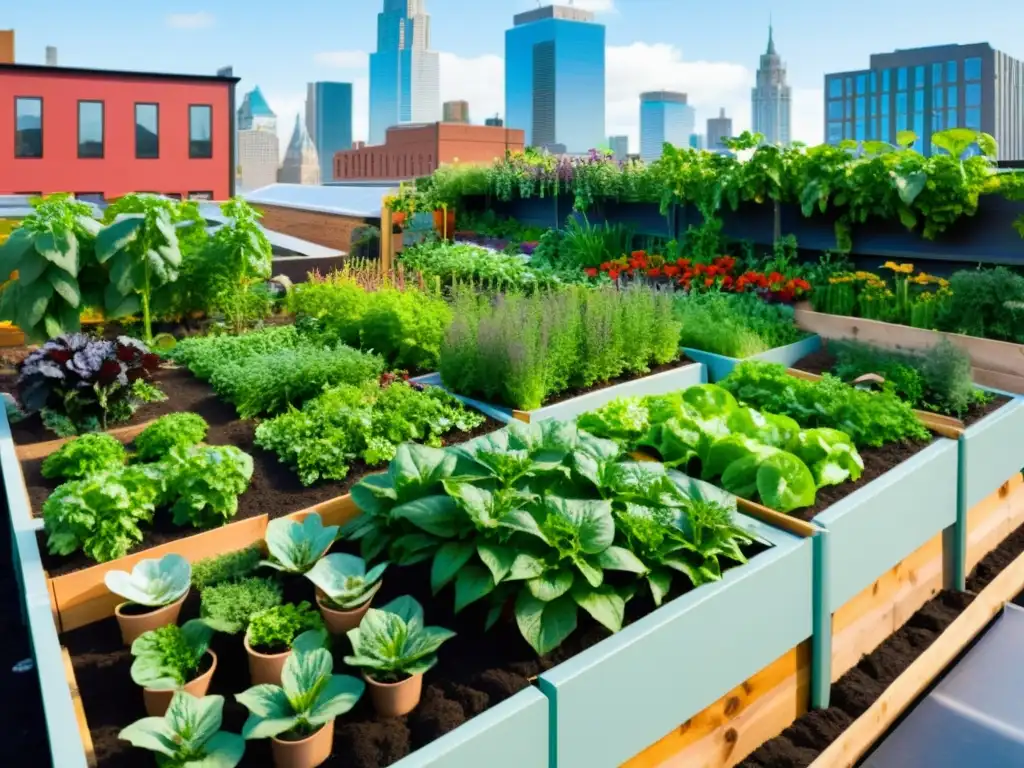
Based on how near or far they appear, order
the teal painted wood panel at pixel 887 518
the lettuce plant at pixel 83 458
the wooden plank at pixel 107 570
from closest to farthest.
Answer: the wooden plank at pixel 107 570
the teal painted wood panel at pixel 887 518
the lettuce plant at pixel 83 458

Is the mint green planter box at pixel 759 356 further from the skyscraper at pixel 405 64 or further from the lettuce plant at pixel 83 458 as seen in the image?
the skyscraper at pixel 405 64

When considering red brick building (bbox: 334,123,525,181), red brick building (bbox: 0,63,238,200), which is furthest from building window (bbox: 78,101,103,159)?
red brick building (bbox: 334,123,525,181)

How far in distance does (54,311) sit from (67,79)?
23.8 meters

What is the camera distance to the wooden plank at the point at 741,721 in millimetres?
2543

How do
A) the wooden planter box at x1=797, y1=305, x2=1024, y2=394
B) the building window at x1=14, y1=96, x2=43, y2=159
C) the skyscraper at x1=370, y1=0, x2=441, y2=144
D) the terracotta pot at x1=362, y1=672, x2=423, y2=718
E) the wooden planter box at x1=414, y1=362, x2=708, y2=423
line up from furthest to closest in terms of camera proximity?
the skyscraper at x1=370, y1=0, x2=441, y2=144, the building window at x1=14, y1=96, x2=43, y2=159, the wooden planter box at x1=797, y1=305, x2=1024, y2=394, the wooden planter box at x1=414, y1=362, x2=708, y2=423, the terracotta pot at x1=362, y1=672, x2=423, y2=718

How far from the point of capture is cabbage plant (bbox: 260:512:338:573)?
9.09 feet

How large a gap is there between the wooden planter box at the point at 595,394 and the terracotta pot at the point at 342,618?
65.7 inches

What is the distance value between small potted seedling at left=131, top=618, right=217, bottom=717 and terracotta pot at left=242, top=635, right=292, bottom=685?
116 mm

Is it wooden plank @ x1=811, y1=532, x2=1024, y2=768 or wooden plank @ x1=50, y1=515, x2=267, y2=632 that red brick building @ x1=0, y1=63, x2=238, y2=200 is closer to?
wooden plank @ x1=50, y1=515, x2=267, y2=632

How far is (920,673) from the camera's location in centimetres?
326

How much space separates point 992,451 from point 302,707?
3.45m

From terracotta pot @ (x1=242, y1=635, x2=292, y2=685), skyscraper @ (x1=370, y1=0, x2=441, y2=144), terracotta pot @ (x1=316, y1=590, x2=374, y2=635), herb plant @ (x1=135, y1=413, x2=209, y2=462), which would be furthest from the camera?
skyscraper @ (x1=370, y1=0, x2=441, y2=144)

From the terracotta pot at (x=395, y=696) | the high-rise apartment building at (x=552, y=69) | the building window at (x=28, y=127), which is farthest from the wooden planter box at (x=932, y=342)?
the high-rise apartment building at (x=552, y=69)

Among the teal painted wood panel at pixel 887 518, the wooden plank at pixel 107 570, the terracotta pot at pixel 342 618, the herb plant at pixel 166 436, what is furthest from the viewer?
the herb plant at pixel 166 436
